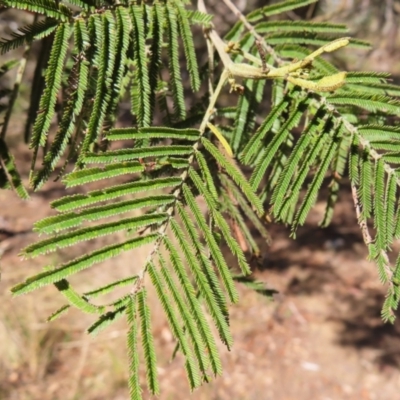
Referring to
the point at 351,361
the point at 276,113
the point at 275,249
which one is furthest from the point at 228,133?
the point at 275,249

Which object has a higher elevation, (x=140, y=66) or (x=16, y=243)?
(x=140, y=66)

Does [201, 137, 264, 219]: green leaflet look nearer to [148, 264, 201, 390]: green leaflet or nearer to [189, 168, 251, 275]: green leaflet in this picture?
[189, 168, 251, 275]: green leaflet

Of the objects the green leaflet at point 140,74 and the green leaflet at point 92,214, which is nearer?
the green leaflet at point 92,214

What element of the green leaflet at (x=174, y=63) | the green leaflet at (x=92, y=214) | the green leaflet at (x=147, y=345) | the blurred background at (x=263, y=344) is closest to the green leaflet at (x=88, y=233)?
the green leaflet at (x=92, y=214)

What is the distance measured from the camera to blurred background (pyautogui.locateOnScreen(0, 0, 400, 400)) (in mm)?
3879

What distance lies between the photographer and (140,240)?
84 centimetres

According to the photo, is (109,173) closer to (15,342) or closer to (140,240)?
(140,240)

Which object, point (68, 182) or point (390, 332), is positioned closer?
point (68, 182)

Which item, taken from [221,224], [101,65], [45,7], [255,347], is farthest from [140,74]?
[255,347]

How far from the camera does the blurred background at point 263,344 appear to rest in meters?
3.88

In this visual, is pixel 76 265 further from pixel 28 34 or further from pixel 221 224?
pixel 28 34

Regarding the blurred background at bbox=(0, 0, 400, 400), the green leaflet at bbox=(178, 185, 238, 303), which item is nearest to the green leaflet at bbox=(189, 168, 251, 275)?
the green leaflet at bbox=(178, 185, 238, 303)

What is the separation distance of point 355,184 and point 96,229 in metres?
0.49

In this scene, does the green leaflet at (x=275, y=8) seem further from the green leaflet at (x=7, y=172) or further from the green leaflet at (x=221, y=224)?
the green leaflet at (x=7, y=172)
